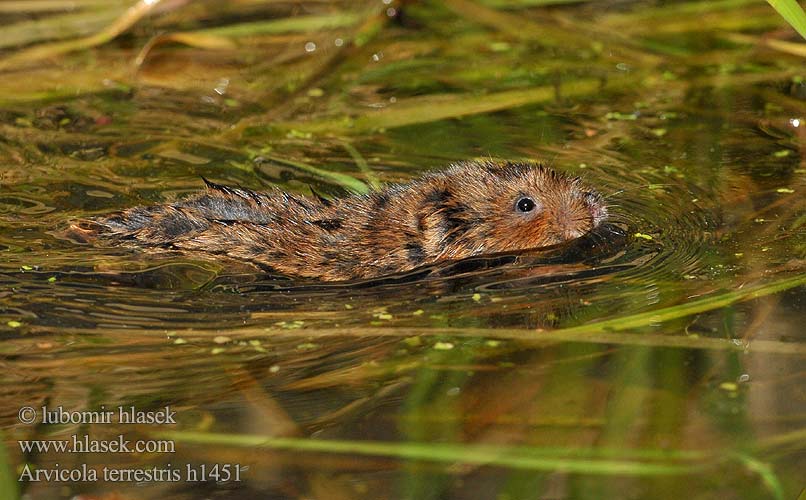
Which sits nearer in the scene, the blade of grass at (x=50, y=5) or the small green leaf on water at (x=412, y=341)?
the small green leaf on water at (x=412, y=341)

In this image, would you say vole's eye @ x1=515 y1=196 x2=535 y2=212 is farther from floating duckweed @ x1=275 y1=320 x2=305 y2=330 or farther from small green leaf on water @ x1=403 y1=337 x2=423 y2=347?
floating duckweed @ x1=275 y1=320 x2=305 y2=330

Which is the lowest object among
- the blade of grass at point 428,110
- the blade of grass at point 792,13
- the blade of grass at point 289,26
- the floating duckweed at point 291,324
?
the floating duckweed at point 291,324

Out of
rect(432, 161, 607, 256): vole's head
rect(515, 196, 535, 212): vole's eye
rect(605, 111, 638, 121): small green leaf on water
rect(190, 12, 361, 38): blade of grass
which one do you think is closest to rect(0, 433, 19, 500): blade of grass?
rect(432, 161, 607, 256): vole's head

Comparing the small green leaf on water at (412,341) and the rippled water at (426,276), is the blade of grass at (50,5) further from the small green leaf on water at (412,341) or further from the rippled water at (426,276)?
the small green leaf on water at (412,341)

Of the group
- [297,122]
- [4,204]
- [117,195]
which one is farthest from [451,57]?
[4,204]

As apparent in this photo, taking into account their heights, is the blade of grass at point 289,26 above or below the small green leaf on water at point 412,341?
above

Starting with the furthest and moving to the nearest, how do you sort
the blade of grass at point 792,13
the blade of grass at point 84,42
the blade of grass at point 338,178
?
the blade of grass at point 84,42
the blade of grass at point 338,178
the blade of grass at point 792,13

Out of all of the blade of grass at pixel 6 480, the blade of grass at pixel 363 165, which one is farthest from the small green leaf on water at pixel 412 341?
the blade of grass at pixel 363 165
